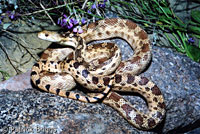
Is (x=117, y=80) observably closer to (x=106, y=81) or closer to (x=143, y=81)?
(x=106, y=81)

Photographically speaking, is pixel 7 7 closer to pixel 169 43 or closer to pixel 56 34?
pixel 56 34

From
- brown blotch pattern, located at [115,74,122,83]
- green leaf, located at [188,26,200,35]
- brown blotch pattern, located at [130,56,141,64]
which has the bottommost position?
brown blotch pattern, located at [115,74,122,83]

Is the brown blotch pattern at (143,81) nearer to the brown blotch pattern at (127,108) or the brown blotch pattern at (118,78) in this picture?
the brown blotch pattern at (118,78)

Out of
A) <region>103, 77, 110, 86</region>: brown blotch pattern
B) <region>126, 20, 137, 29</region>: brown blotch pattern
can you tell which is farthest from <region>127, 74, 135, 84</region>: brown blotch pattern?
<region>126, 20, 137, 29</region>: brown blotch pattern

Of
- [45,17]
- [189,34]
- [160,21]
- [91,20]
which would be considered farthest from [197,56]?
[45,17]

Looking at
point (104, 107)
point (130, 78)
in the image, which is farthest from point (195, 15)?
point (104, 107)

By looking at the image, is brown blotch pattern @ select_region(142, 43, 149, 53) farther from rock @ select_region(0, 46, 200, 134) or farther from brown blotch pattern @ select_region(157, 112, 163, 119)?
brown blotch pattern @ select_region(157, 112, 163, 119)
